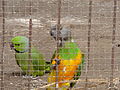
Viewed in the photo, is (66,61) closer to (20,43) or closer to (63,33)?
(63,33)

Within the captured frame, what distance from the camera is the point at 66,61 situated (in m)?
2.31

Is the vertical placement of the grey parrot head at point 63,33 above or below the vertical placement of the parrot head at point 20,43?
above

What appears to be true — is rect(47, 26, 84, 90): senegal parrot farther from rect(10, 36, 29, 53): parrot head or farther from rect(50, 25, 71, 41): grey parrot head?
rect(10, 36, 29, 53): parrot head

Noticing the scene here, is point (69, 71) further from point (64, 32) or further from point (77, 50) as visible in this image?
point (64, 32)

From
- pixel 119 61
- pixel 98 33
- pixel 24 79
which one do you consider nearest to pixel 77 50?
pixel 24 79

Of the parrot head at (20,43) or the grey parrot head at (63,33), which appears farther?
the parrot head at (20,43)

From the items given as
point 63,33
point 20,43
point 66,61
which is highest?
point 63,33

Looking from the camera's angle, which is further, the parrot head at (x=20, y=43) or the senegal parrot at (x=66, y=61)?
the parrot head at (x=20, y=43)

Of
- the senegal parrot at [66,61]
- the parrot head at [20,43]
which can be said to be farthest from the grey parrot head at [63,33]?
the parrot head at [20,43]

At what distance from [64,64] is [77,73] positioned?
8.2 inches

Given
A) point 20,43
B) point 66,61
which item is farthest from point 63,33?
point 20,43

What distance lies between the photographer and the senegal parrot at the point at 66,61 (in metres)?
2.15

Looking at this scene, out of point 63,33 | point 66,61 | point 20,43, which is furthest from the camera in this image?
point 20,43

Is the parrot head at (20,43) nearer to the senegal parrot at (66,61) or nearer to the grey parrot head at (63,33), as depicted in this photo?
the senegal parrot at (66,61)
